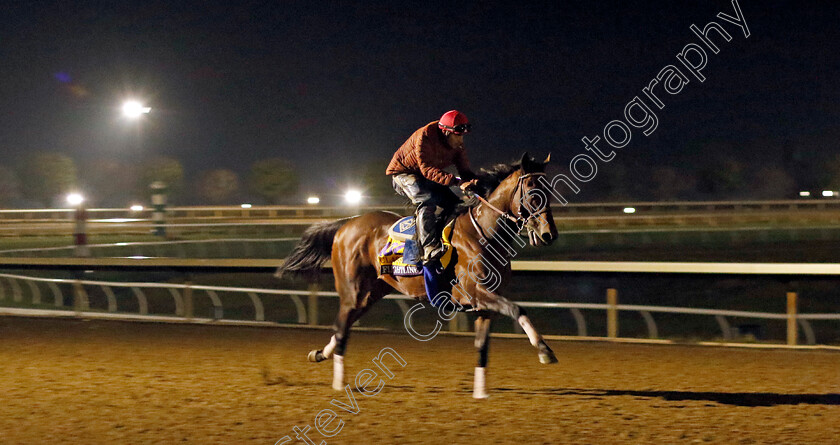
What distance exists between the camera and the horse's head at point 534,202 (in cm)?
572

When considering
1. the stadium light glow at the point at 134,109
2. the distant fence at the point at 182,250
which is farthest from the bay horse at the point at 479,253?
the distant fence at the point at 182,250

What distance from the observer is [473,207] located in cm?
636

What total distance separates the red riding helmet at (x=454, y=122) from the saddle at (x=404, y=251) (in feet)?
2.24

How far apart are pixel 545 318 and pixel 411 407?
13.6 meters

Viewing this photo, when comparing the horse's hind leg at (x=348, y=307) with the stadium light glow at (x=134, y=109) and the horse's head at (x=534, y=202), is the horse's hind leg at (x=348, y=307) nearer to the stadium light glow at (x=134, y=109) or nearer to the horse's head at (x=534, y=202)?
the horse's head at (x=534, y=202)

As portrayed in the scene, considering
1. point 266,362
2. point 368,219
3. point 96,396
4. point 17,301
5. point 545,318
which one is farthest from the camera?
point 545,318

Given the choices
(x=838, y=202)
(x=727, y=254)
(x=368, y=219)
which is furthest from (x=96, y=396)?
(x=838, y=202)

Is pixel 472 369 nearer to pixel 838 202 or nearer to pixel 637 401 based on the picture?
pixel 637 401

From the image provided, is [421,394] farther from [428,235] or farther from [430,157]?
[430,157]

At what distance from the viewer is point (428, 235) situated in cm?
624

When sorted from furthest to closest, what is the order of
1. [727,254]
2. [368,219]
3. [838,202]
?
[838,202], [727,254], [368,219]

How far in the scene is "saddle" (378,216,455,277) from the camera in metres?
6.30

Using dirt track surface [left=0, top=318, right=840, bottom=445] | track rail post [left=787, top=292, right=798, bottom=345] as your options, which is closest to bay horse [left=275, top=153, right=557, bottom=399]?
dirt track surface [left=0, top=318, right=840, bottom=445]

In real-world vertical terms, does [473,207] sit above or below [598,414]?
above
